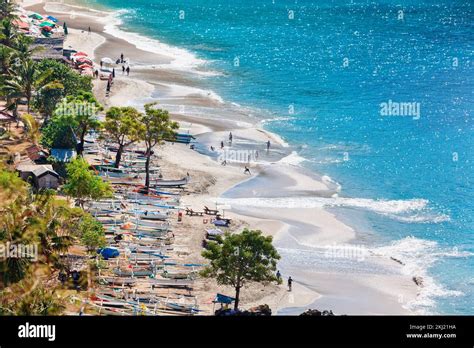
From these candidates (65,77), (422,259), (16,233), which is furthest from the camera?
(65,77)

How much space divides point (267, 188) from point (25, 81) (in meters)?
24.8

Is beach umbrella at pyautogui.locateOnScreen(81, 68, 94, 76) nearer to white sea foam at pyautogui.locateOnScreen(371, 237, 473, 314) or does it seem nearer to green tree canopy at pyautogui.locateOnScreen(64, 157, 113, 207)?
green tree canopy at pyautogui.locateOnScreen(64, 157, 113, 207)

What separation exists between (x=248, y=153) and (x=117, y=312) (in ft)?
140

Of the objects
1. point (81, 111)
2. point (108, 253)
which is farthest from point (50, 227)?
point (81, 111)

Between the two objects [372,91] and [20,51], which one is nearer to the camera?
[20,51]

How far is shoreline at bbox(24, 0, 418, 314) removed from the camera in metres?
52.2

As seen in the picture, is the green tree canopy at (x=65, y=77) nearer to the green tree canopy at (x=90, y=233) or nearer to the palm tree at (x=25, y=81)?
the palm tree at (x=25, y=81)

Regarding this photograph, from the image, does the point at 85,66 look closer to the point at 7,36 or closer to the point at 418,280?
the point at 7,36

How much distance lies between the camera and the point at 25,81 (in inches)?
2958

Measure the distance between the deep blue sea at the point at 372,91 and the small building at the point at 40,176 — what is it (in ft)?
85.5

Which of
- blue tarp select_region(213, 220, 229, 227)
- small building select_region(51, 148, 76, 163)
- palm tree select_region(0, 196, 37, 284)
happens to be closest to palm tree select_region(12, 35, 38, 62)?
small building select_region(51, 148, 76, 163)

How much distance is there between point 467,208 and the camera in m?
72.0

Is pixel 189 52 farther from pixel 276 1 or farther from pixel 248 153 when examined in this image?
pixel 276 1
